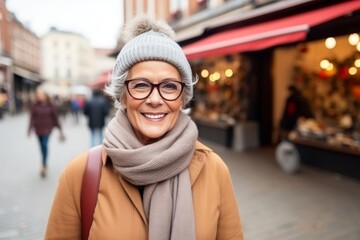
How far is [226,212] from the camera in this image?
1676 mm

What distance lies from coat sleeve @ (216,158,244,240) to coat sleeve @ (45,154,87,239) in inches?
26.9

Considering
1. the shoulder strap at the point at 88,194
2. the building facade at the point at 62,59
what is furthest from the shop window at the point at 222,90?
the building facade at the point at 62,59

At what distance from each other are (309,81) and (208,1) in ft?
15.3

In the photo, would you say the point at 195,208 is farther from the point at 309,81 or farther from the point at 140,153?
the point at 309,81

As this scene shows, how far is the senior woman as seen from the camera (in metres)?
1.50

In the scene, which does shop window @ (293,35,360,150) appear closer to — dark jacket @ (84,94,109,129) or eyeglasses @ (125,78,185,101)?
dark jacket @ (84,94,109,129)

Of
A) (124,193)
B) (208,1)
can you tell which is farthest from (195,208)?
(208,1)

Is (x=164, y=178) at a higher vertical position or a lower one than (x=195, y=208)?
higher

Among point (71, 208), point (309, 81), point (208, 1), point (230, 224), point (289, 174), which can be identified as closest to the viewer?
point (71, 208)

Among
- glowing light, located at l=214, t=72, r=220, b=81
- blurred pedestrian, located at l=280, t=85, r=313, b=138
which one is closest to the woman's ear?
blurred pedestrian, located at l=280, t=85, r=313, b=138

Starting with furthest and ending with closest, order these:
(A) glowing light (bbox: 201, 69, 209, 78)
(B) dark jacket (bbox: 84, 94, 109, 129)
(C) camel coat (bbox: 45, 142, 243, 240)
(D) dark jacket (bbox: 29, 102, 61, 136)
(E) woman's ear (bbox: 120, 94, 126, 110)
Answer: (A) glowing light (bbox: 201, 69, 209, 78), (B) dark jacket (bbox: 84, 94, 109, 129), (D) dark jacket (bbox: 29, 102, 61, 136), (E) woman's ear (bbox: 120, 94, 126, 110), (C) camel coat (bbox: 45, 142, 243, 240)

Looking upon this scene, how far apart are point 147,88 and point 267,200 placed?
452 cm

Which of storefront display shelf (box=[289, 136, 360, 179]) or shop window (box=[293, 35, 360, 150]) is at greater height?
shop window (box=[293, 35, 360, 150])

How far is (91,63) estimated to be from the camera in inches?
2822
